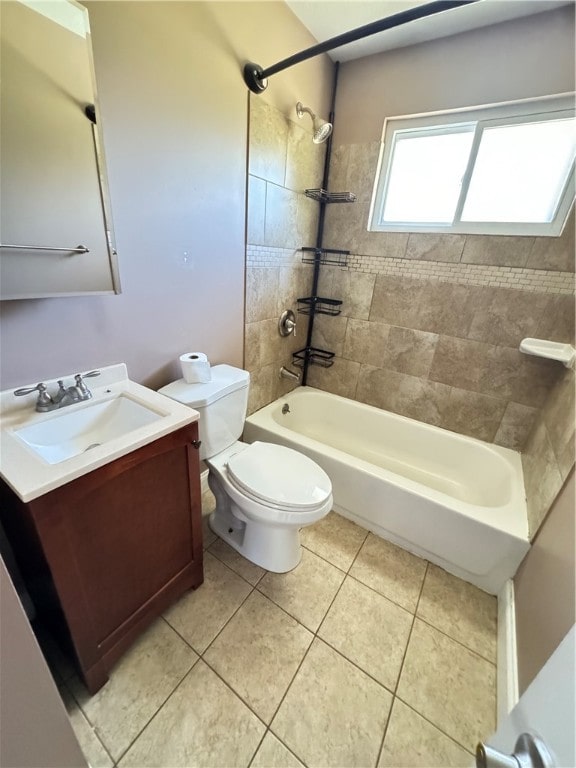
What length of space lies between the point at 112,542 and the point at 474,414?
1.99 metres

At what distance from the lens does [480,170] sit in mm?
1706

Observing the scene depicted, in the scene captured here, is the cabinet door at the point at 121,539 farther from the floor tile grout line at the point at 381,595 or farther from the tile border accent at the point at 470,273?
the tile border accent at the point at 470,273

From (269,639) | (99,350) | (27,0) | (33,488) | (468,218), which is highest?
(27,0)

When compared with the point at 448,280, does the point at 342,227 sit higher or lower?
higher

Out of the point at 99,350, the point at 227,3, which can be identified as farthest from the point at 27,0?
the point at 99,350

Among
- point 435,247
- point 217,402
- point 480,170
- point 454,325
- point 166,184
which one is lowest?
point 217,402

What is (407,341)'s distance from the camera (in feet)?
6.66

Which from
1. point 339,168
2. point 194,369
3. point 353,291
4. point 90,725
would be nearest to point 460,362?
point 353,291

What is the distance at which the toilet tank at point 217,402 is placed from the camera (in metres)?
1.29

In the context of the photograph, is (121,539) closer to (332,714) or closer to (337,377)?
(332,714)

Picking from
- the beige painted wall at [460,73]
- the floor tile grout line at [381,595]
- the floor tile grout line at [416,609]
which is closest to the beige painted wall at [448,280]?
the beige painted wall at [460,73]

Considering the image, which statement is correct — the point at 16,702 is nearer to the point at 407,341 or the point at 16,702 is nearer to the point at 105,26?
the point at 105,26

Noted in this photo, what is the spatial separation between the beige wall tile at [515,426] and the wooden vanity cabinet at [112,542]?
5.88ft

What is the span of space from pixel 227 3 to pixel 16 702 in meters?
2.22
